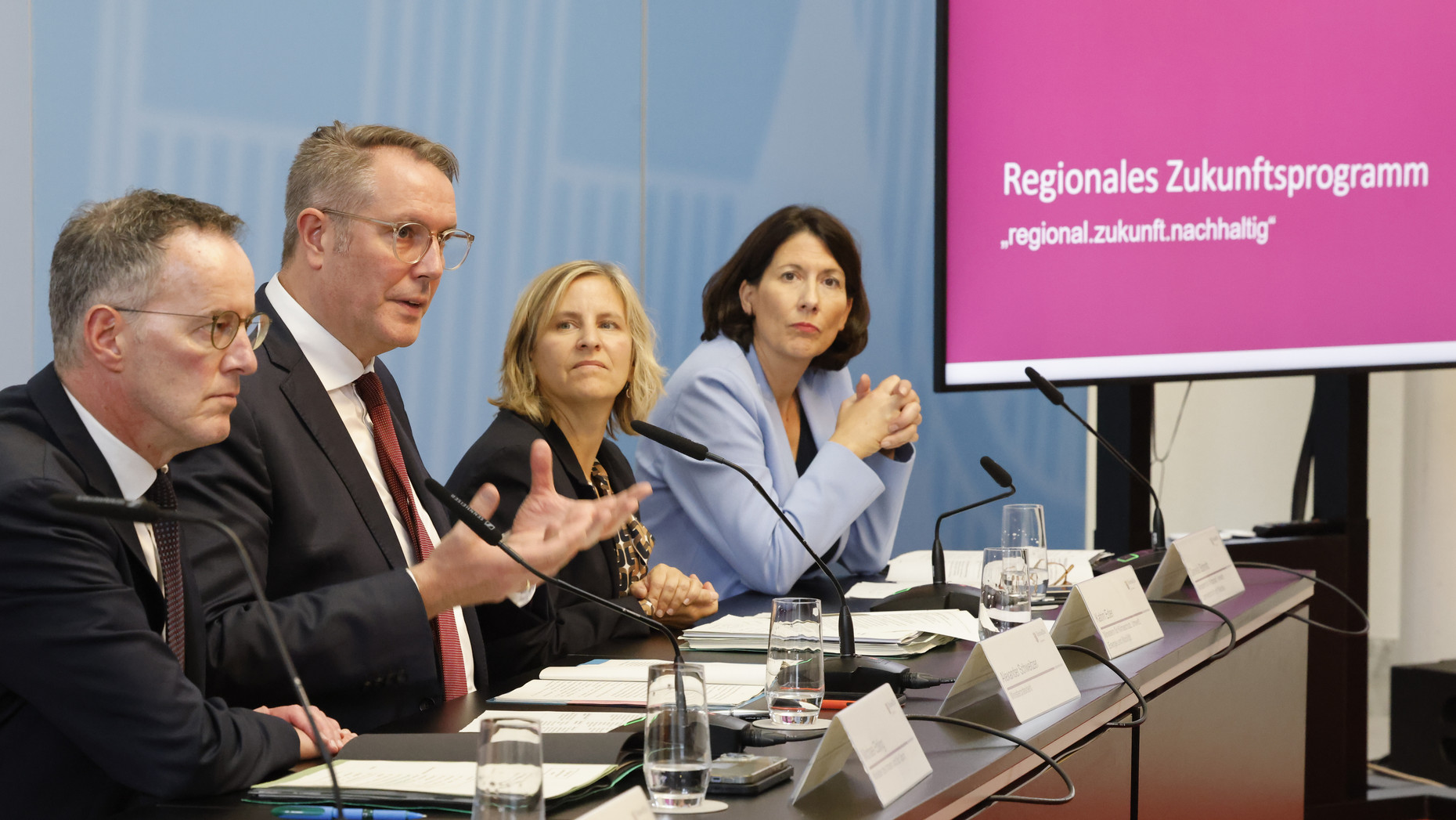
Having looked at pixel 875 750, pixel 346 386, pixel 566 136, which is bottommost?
pixel 875 750

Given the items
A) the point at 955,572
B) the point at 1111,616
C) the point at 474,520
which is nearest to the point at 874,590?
the point at 955,572

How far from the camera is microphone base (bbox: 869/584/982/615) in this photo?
2332mm

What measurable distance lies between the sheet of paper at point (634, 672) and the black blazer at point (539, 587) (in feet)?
0.50

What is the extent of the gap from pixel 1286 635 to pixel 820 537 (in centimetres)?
89

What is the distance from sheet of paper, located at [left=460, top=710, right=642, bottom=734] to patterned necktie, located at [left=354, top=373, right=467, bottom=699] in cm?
32

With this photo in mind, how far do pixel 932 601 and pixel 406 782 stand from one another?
49.8 inches

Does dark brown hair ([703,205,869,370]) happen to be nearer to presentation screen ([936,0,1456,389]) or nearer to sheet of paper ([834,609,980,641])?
presentation screen ([936,0,1456,389])

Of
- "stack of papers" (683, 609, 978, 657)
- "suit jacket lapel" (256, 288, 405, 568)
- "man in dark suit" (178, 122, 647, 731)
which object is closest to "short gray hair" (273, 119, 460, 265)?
"man in dark suit" (178, 122, 647, 731)

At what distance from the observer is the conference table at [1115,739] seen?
1320mm

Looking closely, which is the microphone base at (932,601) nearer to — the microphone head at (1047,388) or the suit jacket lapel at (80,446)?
the microphone head at (1047,388)

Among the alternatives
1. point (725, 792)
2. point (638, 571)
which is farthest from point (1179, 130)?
point (725, 792)

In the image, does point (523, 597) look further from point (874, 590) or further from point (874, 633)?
point (874, 590)

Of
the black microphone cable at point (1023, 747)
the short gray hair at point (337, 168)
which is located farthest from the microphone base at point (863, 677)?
the short gray hair at point (337, 168)

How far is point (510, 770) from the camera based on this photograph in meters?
1.04
